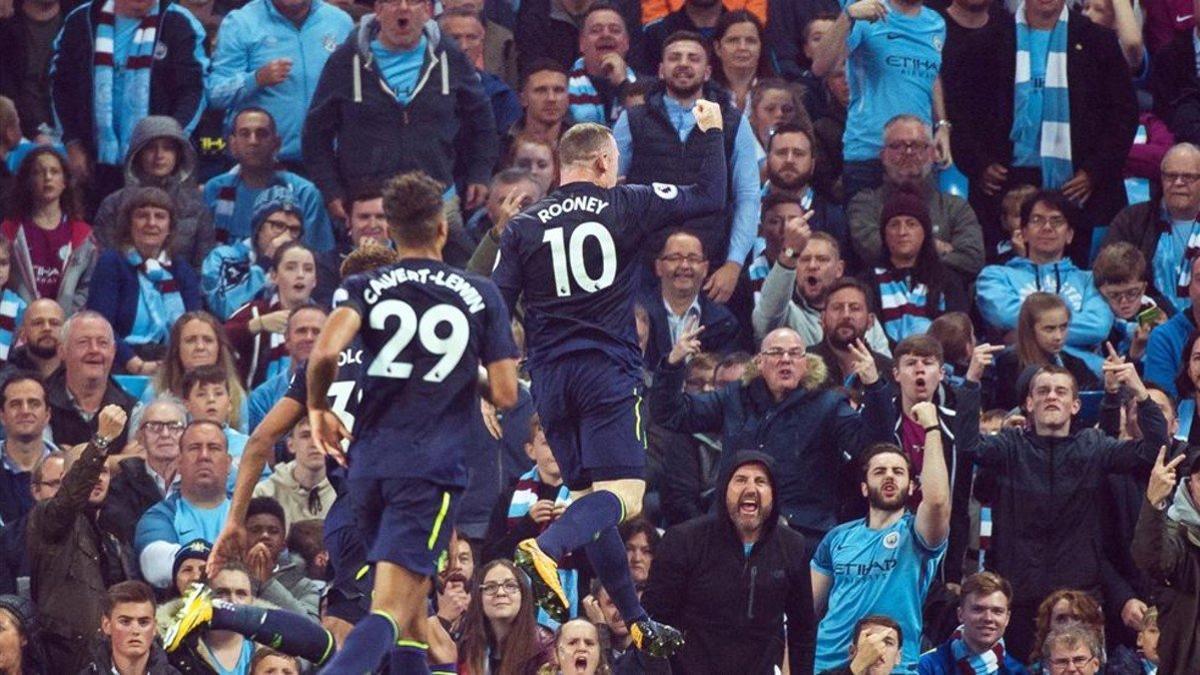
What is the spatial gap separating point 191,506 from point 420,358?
15.2ft

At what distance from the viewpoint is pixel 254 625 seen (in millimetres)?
12727

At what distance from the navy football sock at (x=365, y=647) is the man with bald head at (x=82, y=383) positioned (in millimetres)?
5738

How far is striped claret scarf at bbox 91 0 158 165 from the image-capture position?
68.0 ft

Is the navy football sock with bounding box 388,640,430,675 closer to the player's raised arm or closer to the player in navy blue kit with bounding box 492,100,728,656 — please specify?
the player's raised arm

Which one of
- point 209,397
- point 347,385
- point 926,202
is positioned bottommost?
point 209,397

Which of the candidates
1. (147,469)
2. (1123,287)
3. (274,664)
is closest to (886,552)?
(274,664)

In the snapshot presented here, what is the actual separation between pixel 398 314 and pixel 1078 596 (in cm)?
548

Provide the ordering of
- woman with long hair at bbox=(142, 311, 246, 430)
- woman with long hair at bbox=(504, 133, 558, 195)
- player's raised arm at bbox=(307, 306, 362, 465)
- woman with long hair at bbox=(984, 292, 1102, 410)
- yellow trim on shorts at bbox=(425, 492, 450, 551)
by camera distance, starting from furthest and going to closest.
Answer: woman with long hair at bbox=(504, 133, 558, 195), woman with long hair at bbox=(984, 292, 1102, 410), woman with long hair at bbox=(142, 311, 246, 430), yellow trim on shorts at bbox=(425, 492, 450, 551), player's raised arm at bbox=(307, 306, 362, 465)

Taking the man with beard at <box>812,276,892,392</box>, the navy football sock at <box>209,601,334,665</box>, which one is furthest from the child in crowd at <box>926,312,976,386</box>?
the navy football sock at <box>209,601,334,665</box>

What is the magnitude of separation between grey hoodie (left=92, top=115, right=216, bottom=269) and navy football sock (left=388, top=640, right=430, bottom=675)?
7779 mm

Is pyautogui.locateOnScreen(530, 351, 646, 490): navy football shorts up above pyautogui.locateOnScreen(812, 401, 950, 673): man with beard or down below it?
above

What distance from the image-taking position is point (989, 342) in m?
18.9

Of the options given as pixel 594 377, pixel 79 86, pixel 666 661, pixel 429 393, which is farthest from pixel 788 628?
pixel 79 86

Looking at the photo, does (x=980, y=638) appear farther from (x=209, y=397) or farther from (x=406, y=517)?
(x=209, y=397)
